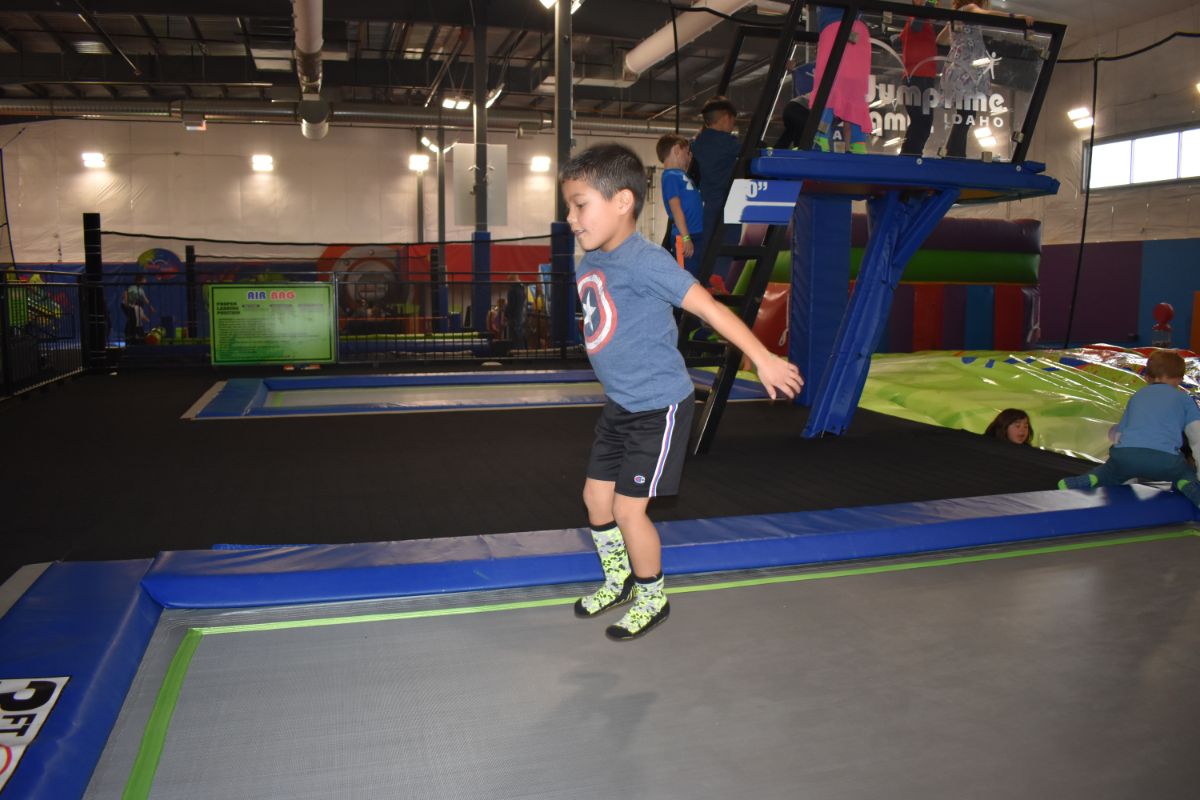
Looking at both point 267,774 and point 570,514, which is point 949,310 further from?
point 267,774

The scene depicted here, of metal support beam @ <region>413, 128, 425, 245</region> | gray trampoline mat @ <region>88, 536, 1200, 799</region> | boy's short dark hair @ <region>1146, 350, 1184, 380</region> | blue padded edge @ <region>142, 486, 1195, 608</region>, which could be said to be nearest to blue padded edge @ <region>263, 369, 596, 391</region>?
blue padded edge @ <region>142, 486, 1195, 608</region>

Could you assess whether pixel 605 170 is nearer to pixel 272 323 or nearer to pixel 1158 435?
pixel 1158 435

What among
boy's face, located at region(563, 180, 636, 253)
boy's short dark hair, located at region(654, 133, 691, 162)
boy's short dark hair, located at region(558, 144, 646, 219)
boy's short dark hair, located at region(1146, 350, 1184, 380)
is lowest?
boy's short dark hair, located at region(1146, 350, 1184, 380)

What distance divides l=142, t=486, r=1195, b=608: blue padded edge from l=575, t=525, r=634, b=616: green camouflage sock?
192 millimetres

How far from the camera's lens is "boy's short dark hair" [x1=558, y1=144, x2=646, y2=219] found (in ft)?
6.09

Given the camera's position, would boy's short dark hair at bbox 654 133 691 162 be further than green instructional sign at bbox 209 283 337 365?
No

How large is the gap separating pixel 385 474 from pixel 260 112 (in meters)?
12.7

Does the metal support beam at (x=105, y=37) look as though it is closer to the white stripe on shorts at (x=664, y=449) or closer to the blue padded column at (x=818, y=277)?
the blue padded column at (x=818, y=277)

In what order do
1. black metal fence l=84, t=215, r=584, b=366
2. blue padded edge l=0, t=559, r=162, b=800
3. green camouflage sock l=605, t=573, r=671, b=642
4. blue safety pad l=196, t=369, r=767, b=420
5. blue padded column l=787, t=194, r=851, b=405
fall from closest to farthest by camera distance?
blue padded edge l=0, t=559, r=162, b=800
green camouflage sock l=605, t=573, r=671, b=642
blue safety pad l=196, t=369, r=767, b=420
blue padded column l=787, t=194, r=851, b=405
black metal fence l=84, t=215, r=584, b=366

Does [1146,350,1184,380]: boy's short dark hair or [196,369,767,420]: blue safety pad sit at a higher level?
[1146,350,1184,380]: boy's short dark hair

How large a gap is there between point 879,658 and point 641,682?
0.49 m

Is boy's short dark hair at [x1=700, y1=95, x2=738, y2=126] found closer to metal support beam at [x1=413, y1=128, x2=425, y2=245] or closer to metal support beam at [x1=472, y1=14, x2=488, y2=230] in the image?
metal support beam at [x1=472, y1=14, x2=488, y2=230]

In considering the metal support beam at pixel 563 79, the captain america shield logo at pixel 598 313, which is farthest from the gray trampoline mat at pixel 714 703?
the metal support beam at pixel 563 79

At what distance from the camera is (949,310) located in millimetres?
8070
